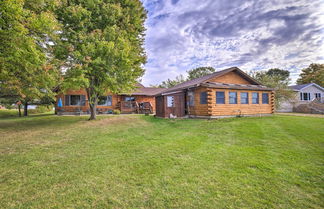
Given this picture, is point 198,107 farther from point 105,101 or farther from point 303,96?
point 303,96

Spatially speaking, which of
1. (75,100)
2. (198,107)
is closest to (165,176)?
(198,107)

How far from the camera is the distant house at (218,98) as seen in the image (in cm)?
1148

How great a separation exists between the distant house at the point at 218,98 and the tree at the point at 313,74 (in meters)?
28.5

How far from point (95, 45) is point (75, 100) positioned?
440 inches

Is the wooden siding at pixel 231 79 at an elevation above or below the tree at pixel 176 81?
below

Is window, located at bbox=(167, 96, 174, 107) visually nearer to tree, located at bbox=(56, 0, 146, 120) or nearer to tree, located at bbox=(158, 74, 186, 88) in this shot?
tree, located at bbox=(56, 0, 146, 120)

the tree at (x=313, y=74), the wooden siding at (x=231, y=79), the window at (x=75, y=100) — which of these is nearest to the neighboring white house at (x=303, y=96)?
the tree at (x=313, y=74)

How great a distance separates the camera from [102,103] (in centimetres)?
1934

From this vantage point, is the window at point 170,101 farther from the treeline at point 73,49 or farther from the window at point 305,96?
the window at point 305,96

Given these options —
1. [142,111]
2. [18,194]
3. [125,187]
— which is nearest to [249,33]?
[142,111]

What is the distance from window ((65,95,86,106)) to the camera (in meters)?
18.1

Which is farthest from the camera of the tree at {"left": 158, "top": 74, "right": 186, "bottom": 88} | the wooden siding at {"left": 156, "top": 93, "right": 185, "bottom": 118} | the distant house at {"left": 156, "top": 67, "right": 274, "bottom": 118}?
the tree at {"left": 158, "top": 74, "right": 186, "bottom": 88}

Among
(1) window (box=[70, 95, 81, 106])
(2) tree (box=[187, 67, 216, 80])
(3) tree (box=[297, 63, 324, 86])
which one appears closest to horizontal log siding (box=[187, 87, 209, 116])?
(1) window (box=[70, 95, 81, 106])

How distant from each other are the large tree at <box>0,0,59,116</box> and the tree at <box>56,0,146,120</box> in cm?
151
